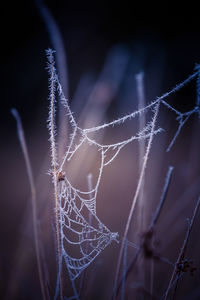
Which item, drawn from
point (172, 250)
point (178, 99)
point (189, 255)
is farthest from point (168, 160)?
point (189, 255)

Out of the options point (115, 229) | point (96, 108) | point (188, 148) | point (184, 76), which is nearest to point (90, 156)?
point (96, 108)

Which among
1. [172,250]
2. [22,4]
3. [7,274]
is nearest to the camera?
[7,274]

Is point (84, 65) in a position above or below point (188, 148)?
above

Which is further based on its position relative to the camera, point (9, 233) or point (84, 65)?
point (84, 65)

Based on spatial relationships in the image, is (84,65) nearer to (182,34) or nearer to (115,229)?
(182,34)

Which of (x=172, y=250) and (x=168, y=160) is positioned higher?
(x=168, y=160)

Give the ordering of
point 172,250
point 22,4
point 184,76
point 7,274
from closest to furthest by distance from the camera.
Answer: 1. point 7,274
2. point 172,250
3. point 22,4
4. point 184,76

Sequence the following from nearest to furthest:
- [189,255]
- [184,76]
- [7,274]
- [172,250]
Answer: [189,255]
[7,274]
[172,250]
[184,76]

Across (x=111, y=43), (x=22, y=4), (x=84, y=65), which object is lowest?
(x=84, y=65)

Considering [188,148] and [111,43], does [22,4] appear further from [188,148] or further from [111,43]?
[188,148]
